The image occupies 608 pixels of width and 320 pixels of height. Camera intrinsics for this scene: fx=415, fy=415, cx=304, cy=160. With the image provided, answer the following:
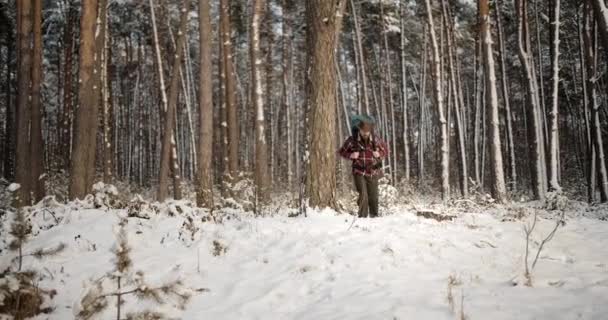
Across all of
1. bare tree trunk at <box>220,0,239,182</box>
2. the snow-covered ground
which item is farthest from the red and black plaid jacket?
bare tree trunk at <box>220,0,239,182</box>

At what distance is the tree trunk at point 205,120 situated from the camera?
8375 mm

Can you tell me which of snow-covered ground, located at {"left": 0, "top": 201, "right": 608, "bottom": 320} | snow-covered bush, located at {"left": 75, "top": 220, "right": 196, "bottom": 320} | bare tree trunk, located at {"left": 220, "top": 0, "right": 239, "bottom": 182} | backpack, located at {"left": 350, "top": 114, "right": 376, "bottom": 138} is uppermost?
bare tree trunk, located at {"left": 220, "top": 0, "right": 239, "bottom": 182}

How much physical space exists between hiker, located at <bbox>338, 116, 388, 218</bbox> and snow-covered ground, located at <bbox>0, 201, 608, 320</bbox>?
76 cm

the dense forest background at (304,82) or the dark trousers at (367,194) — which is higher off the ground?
the dense forest background at (304,82)

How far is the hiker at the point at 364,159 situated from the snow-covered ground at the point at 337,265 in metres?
0.76

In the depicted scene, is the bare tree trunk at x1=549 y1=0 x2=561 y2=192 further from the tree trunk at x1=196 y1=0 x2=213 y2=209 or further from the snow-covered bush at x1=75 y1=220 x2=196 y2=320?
the snow-covered bush at x1=75 y1=220 x2=196 y2=320

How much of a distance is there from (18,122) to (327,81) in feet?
26.2

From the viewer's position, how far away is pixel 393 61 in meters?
Result: 24.8

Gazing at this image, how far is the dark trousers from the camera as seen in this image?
254 inches

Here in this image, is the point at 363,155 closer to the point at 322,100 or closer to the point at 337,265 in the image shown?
the point at 322,100

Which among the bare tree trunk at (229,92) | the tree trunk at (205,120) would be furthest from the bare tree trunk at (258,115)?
the tree trunk at (205,120)

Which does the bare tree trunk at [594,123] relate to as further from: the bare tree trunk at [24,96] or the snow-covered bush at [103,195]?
the bare tree trunk at [24,96]

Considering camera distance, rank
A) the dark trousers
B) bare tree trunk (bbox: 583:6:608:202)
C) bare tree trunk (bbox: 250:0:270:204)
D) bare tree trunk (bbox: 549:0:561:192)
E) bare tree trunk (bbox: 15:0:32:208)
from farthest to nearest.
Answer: bare tree trunk (bbox: 583:6:608:202) < bare tree trunk (bbox: 549:0:561:192) < bare tree trunk (bbox: 250:0:270:204) < bare tree trunk (bbox: 15:0:32:208) < the dark trousers

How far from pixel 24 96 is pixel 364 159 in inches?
329
